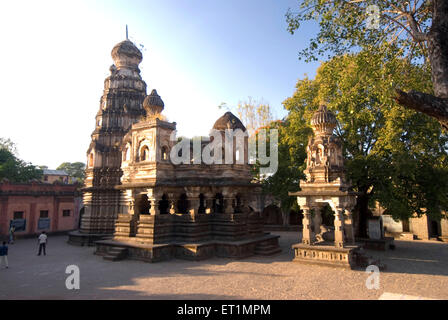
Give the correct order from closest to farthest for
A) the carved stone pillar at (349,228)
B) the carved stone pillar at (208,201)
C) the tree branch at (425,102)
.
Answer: the tree branch at (425,102), the carved stone pillar at (349,228), the carved stone pillar at (208,201)

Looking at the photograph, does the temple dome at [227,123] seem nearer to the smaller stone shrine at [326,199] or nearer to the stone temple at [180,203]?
the stone temple at [180,203]

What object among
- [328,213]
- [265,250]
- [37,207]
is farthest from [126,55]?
[328,213]

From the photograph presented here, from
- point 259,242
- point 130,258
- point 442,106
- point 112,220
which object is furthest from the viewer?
point 112,220

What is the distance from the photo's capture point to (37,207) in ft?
92.7

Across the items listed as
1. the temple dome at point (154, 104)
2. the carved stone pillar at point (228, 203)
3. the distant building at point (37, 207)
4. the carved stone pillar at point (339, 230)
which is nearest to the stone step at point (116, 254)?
the carved stone pillar at point (228, 203)

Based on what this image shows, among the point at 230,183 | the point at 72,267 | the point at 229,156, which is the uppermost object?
the point at 229,156

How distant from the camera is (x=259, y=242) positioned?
57.6 feet

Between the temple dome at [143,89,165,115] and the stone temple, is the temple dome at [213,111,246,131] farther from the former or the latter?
the temple dome at [143,89,165,115]

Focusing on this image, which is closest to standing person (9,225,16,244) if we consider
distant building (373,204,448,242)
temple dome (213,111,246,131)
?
temple dome (213,111,246,131)

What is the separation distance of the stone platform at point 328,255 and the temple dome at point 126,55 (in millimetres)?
24759

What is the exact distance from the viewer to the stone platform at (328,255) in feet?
42.4

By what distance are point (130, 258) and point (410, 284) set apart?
12442 millimetres
